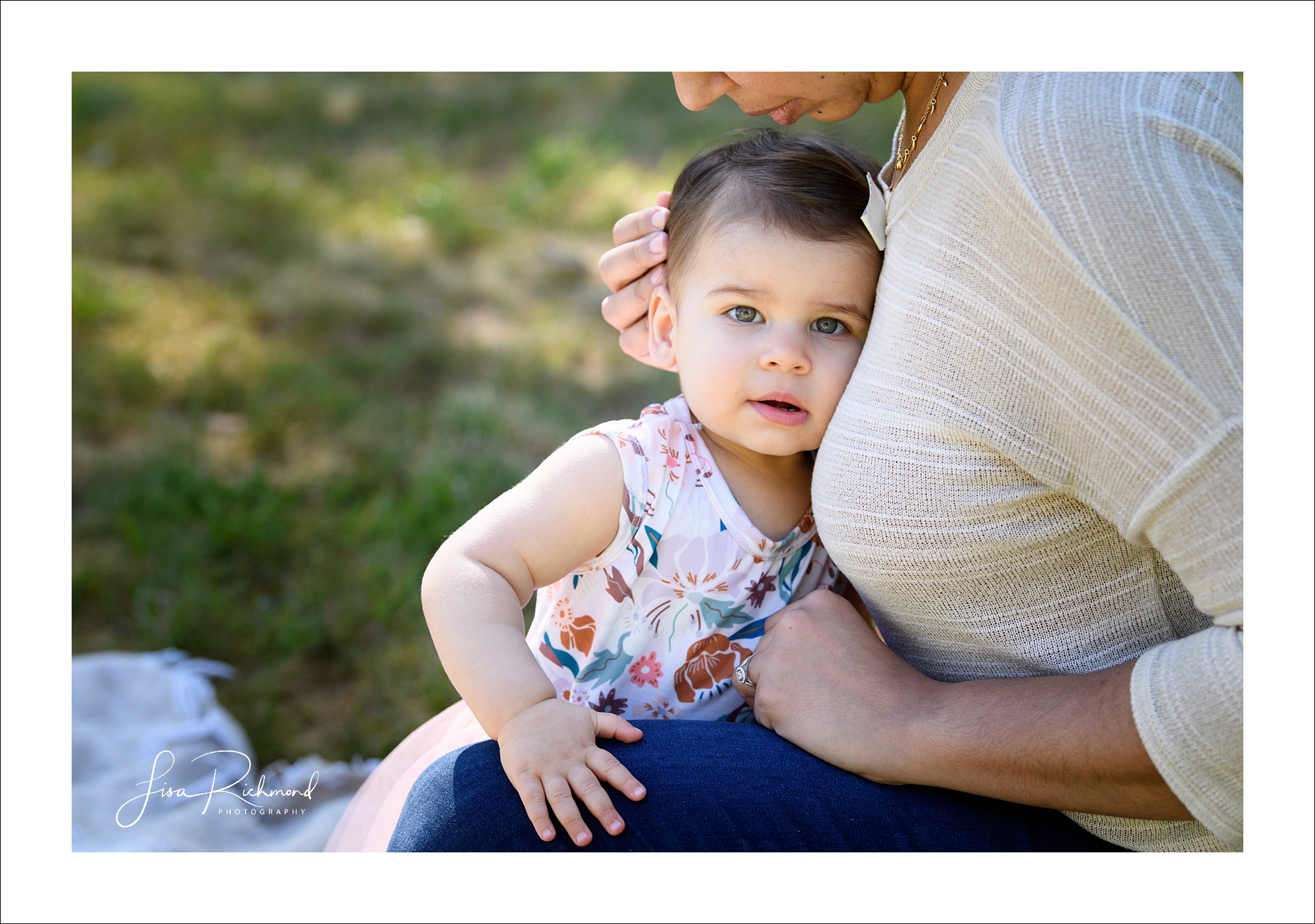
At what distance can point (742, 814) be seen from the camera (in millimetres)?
1245

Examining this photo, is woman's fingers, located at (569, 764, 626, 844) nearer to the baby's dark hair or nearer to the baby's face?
the baby's face

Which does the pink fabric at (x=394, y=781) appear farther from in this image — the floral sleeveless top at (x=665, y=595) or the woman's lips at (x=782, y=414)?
the woman's lips at (x=782, y=414)

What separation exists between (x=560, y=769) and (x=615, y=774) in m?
0.06

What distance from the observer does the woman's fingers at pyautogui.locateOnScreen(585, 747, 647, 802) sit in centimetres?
123

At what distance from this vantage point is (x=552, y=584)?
58.8 inches

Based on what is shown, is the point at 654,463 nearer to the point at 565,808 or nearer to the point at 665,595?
the point at 665,595

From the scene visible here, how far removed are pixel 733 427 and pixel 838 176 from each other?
1.25 feet

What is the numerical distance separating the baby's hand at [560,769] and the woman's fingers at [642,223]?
0.74m

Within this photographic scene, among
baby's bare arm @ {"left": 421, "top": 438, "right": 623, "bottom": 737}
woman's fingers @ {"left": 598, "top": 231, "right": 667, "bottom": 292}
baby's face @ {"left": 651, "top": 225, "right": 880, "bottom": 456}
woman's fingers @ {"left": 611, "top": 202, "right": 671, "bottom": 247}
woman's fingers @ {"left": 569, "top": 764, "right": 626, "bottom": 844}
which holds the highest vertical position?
woman's fingers @ {"left": 611, "top": 202, "right": 671, "bottom": 247}

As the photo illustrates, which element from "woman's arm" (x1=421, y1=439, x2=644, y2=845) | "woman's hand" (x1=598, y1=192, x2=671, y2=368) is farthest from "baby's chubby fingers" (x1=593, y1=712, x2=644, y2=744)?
"woman's hand" (x1=598, y1=192, x2=671, y2=368)

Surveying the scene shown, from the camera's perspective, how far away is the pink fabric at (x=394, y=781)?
58.1 inches

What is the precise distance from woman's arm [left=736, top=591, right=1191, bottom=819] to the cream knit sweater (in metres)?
0.05
